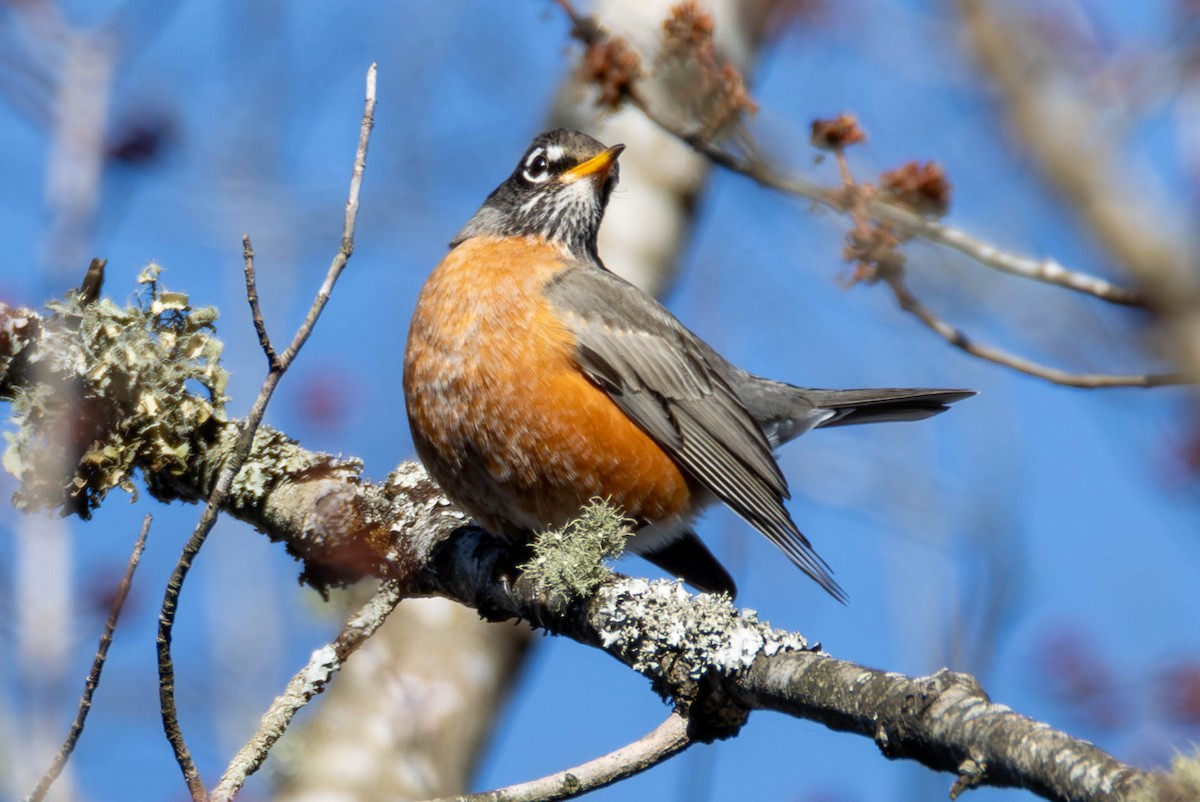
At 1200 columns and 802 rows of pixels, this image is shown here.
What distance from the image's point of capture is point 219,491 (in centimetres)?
297

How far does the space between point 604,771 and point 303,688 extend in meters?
0.93

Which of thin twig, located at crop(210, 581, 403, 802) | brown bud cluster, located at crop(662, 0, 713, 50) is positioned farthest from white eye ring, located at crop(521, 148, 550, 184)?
thin twig, located at crop(210, 581, 403, 802)

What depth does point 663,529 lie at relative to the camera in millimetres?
5086

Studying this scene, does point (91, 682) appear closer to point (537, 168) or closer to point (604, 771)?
point (604, 771)

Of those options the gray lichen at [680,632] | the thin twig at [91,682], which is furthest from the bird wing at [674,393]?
the thin twig at [91,682]

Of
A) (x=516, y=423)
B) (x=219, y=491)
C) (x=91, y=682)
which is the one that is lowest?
(x=91, y=682)

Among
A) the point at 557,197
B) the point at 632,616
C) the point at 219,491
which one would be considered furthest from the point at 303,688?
the point at 557,197

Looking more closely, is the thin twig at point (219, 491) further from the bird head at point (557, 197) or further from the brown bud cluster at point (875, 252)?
the bird head at point (557, 197)

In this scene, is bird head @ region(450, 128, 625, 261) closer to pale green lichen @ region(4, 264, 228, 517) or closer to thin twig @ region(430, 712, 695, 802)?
pale green lichen @ region(4, 264, 228, 517)

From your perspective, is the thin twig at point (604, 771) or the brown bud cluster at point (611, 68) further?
the brown bud cluster at point (611, 68)

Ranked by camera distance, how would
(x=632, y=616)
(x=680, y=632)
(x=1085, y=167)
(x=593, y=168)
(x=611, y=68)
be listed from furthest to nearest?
(x=593, y=168) → (x=611, y=68) → (x=632, y=616) → (x=680, y=632) → (x=1085, y=167)

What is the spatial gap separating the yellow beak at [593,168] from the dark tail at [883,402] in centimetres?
162

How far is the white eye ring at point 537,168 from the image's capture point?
6281 mm

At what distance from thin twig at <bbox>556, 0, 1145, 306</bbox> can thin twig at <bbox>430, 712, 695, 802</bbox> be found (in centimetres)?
154
